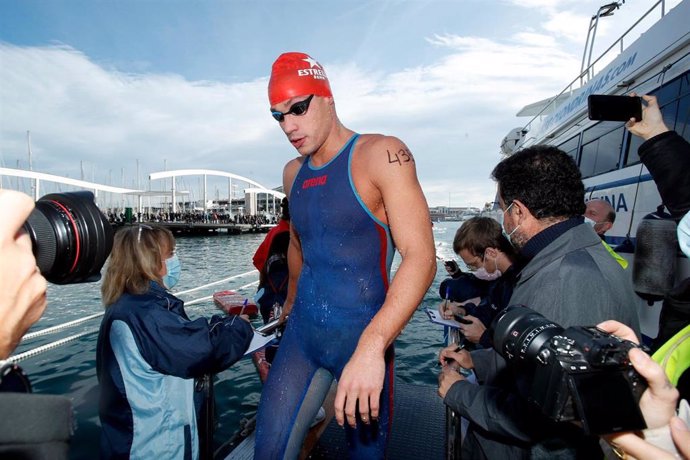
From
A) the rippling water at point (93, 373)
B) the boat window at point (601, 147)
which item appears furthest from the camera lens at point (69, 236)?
the boat window at point (601, 147)

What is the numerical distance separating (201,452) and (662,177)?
12.1 feet

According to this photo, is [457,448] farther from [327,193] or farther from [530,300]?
[327,193]

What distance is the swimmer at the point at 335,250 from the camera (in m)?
1.98

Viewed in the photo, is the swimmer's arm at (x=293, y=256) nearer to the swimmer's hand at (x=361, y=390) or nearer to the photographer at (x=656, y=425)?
the swimmer's hand at (x=361, y=390)

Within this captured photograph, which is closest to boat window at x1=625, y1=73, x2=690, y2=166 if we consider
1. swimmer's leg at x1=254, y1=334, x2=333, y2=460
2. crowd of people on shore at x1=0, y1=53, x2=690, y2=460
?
crowd of people on shore at x1=0, y1=53, x2=690, y2=460

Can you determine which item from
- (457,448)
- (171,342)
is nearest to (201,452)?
(171,342)

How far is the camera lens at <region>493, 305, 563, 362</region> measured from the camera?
1.16 m

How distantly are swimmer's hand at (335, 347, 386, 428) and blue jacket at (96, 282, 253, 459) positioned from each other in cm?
133

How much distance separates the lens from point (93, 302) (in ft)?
32.7

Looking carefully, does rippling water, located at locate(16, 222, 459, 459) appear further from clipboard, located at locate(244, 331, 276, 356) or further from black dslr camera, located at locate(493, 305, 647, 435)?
black dslr camera, located at locate(493, 305, 647, 435)

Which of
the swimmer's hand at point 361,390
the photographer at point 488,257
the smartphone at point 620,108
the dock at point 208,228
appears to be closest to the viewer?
the swimmer's hand at point 361,390

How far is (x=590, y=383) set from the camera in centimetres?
96

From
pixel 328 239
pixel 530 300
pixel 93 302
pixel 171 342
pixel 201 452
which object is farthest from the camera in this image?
pixel 93 302

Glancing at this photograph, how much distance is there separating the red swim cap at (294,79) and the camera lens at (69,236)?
49.8 inches
